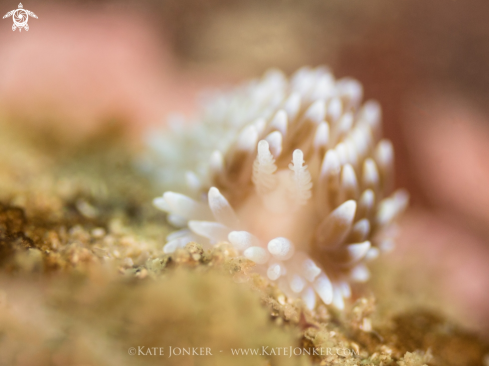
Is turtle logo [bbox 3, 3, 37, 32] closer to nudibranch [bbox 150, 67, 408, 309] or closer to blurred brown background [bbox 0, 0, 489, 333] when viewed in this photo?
blurred brown background [bbox 0, 0, 489, 333]

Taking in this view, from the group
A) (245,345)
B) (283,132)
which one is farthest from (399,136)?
(245,345)

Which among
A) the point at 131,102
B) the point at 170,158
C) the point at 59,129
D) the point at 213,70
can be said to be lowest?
the point at 170,158

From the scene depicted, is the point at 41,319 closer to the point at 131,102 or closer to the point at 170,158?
the point at 170,158

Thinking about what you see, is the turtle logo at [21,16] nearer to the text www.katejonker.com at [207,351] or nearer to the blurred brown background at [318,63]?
the blurred brown background at [318,63]

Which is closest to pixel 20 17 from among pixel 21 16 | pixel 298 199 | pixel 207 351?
pixel 21 16

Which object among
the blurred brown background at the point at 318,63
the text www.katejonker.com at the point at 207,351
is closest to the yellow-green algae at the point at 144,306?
the text www.katejonker.com at the point at 207,351

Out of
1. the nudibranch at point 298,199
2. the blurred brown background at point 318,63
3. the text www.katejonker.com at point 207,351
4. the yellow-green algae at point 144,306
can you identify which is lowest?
the text www.katejonker.com at point 207,351
